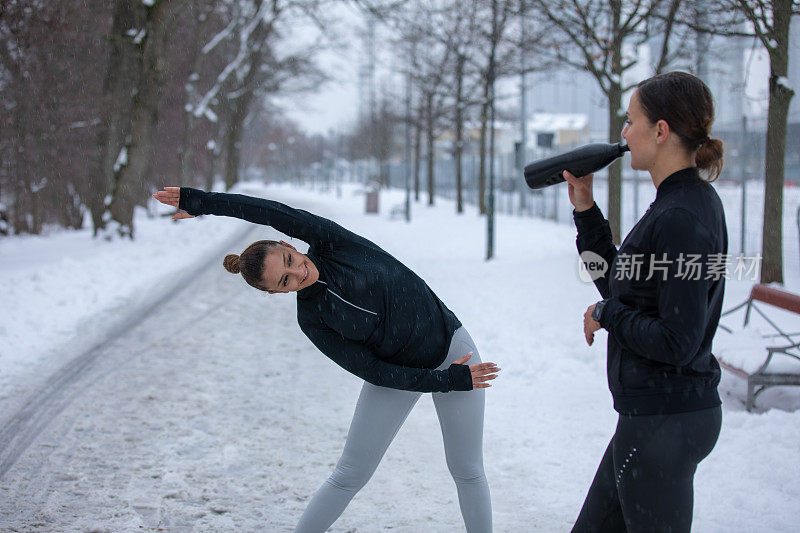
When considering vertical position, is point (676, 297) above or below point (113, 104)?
below

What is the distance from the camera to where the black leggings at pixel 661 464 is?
2.06 meters

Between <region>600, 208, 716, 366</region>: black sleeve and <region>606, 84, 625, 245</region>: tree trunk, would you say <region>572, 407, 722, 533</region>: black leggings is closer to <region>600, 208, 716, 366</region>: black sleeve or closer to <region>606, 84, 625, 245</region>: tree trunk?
<region>600, 208, 716, 366</region>: black sleeve

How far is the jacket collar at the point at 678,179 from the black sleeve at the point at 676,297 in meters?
0.12

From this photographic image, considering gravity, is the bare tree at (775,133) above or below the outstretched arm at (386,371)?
above

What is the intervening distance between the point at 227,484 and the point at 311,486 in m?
0.49

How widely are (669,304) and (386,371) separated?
1.10 meters

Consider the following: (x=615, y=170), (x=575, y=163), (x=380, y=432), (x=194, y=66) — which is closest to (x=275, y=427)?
(x=380, y=432)

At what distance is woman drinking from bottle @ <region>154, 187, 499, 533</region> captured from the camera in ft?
8.60

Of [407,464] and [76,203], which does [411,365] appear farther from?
[76,203]

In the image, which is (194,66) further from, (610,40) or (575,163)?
(575,163)

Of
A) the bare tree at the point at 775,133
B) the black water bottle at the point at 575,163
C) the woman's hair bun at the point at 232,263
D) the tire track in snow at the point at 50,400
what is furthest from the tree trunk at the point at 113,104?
the black water bottle at the point at 575,163

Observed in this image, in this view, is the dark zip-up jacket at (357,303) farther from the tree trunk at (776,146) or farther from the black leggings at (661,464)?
the tree trunk at (776,146)

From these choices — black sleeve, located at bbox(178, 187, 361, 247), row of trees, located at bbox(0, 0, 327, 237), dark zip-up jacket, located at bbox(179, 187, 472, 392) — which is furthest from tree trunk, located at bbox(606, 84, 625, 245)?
black sleeve, located at bbox(178, 187, 361, 247)

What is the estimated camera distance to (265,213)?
2658mm
